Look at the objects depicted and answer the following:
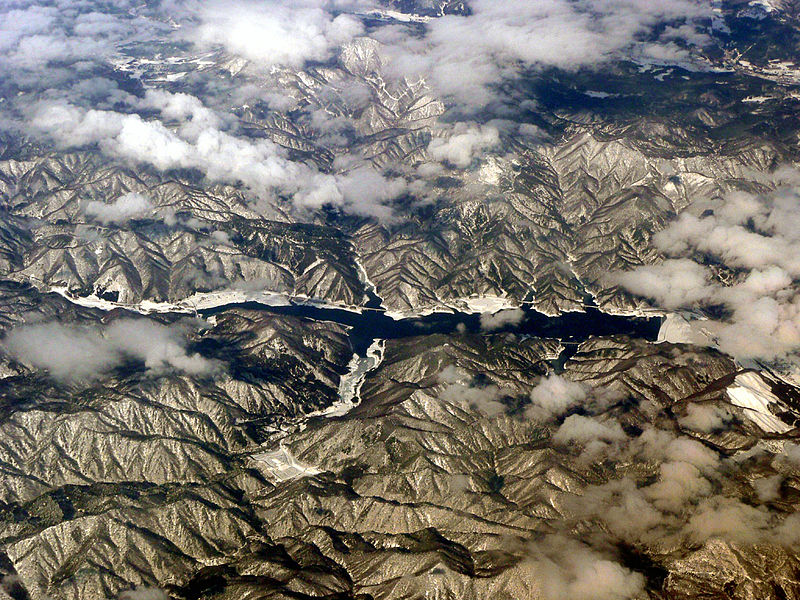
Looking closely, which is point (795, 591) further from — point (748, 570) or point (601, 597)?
point (601, 597)

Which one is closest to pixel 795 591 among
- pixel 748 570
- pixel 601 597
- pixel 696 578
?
pixel 748 570

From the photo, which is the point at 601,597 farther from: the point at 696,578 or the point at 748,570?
the point at 748,570

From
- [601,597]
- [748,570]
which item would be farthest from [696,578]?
[601,597]
